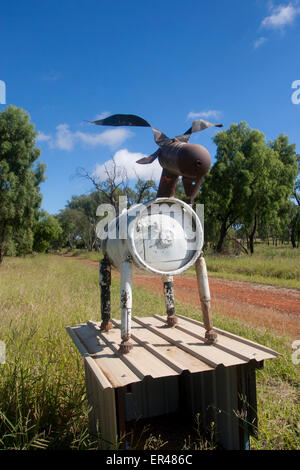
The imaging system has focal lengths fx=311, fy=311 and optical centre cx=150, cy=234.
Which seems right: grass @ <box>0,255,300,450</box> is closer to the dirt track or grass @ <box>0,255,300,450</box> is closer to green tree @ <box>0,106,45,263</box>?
the dirt track

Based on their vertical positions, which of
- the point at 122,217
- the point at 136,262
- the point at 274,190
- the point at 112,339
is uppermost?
the point at 274,190

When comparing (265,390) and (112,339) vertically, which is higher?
(112,339)

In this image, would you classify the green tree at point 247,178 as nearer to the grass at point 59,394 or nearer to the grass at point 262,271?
the grass at point 262,271

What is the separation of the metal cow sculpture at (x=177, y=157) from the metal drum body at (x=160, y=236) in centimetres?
15

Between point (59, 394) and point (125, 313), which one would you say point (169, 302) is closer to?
point (125, 313)

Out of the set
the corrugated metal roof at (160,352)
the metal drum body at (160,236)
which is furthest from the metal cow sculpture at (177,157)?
the corrugated metal roof at (160,352)

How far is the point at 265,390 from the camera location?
2631 mm

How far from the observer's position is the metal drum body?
6.81ft

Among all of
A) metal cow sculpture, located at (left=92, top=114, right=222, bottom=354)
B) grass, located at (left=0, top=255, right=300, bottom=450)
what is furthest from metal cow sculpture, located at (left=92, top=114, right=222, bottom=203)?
grass, located at (left=0, top=255, right=300, bottom=450)

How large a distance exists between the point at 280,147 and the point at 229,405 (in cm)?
1968

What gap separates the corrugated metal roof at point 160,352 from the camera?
67.5 inches

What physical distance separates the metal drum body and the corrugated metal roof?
53 centimetres

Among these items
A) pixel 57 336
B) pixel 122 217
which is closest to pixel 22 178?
pixel 57 336

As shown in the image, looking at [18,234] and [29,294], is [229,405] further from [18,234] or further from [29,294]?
[18,234]
